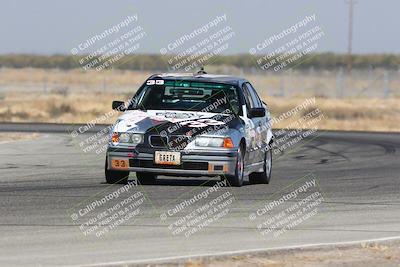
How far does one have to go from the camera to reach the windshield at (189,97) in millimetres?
16703

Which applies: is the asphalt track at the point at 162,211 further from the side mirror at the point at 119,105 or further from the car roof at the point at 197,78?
the car roof at the point at 197,78

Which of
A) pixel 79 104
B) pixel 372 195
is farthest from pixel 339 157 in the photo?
pixel 79 104

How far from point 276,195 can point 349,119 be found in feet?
105

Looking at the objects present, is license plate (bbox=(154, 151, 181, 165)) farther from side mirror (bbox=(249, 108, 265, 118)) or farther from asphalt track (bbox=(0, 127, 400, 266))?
side mirror (bbox=(249, 108, 265, 118))

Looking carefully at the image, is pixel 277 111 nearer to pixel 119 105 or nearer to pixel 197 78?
pixel 197 78

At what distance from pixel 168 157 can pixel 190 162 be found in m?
0.31

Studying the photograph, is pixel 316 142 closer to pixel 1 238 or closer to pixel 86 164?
pixel 86 164

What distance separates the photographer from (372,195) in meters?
16.0

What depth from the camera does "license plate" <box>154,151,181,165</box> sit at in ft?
51.9

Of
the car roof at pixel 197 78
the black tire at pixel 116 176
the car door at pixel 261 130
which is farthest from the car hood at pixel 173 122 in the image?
the car door at pixel 261 130

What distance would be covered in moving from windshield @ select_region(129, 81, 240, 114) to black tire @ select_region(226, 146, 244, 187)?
2.56ft

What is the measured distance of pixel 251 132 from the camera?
1691 centimetres

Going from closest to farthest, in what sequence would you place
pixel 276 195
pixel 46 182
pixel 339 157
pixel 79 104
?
pixel 276 195 < pixel 46 182 < pixel 339 157 < pixel 79 104

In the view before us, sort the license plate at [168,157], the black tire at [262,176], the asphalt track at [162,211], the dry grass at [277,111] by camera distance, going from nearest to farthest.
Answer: the asphalt track at [162,211], the license plate at [168,157], the black tire at [262,176], the dry grass at [277,111]
